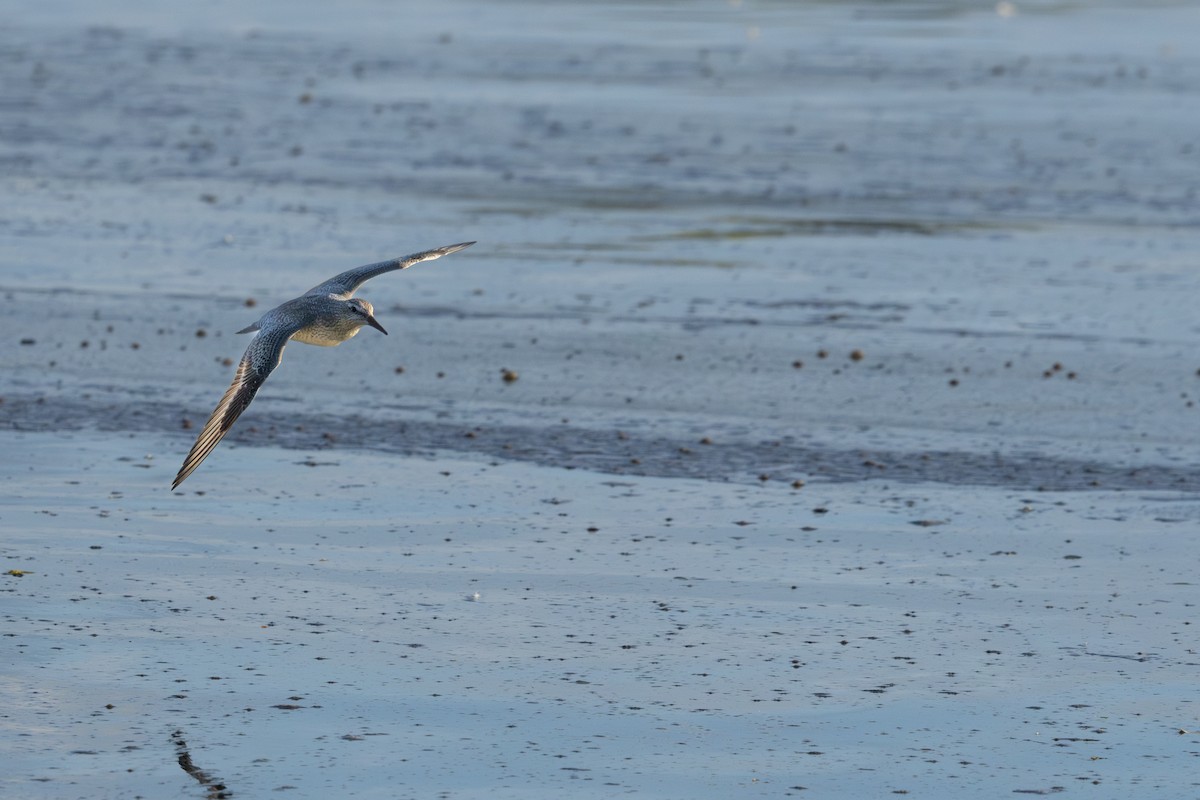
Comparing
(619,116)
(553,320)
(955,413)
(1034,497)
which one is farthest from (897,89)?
(1034,497)

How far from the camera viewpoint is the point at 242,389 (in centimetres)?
750

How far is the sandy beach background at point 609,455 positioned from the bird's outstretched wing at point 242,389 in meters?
0.65

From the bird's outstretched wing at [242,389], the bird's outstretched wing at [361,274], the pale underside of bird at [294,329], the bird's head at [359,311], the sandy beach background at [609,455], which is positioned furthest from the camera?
the bird's outstretched wing at [361,274]

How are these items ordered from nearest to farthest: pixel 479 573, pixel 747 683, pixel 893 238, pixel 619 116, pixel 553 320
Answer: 1. pixel 747 683
2. pixel 479 573
3. pixel 553 320
4. pixel 893 238
5. pixel 619 116

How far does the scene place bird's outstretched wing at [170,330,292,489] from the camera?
23.5ft

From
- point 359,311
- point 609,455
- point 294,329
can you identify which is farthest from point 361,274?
point 609,455

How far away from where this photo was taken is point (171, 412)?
10422 millimetres

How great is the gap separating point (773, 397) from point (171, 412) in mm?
3268

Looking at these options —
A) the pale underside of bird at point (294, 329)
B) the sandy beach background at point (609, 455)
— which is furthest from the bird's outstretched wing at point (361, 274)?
the sandy beach background at point (609, 455)

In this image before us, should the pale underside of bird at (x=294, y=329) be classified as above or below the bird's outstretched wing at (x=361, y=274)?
below

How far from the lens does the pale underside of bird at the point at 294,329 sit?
289 inches

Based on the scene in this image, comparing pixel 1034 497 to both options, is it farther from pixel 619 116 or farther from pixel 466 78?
pixel 466 78

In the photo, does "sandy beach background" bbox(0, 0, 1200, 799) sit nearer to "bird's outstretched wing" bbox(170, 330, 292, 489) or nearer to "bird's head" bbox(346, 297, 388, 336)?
"bird's outstretched wing" bbox(170, 330, 292, 489)

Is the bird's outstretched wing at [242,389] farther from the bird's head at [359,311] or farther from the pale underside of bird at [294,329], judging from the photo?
the bird's head at [359,311]
